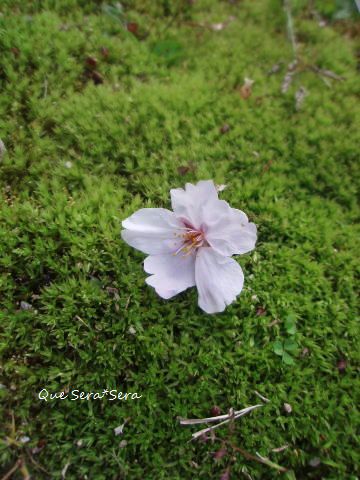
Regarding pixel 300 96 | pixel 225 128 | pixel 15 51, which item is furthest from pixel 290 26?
pixel 15 51

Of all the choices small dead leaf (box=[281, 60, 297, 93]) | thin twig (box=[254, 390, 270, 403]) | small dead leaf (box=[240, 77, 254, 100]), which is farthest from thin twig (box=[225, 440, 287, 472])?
small dead leaf (box=[281, 60, 297, 93])

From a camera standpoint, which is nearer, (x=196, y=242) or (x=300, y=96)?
(x=196, y=242)

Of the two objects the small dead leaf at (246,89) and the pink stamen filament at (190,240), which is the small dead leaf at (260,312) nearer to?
the pink stamen filament at (190,240)

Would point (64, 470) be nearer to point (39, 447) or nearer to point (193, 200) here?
point (39, 447)

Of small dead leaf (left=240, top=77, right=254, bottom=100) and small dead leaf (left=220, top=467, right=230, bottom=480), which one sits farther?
small dead leaf (left=240, top=77, right=254, bottom=100)

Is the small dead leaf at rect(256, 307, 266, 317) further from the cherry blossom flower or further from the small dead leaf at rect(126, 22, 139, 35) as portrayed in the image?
the small dead leaf at rect(126, 22, 139, 35)

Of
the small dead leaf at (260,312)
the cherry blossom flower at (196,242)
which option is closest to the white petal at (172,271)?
the cherry blossom flower at (196,242)

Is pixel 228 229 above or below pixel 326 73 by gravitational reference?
below
